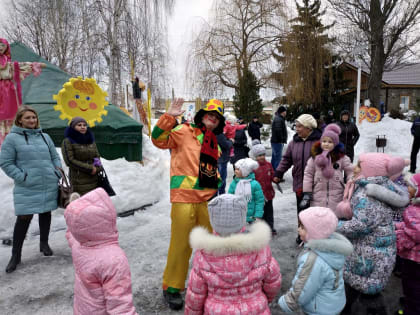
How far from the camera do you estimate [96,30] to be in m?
11.4

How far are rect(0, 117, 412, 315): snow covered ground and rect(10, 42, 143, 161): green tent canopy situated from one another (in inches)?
11.5

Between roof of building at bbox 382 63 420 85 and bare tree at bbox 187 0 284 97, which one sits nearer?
bare tree at bbox 187 0 284 97

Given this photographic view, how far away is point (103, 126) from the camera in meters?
6.41

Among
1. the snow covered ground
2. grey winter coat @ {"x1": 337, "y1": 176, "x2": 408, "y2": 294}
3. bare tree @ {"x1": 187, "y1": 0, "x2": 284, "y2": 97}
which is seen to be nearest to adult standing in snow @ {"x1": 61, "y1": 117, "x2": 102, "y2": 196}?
the snow covered ground

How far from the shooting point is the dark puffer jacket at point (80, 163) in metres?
3.92

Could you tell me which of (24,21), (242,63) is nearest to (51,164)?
(242,63)

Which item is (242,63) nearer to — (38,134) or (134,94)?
(134,94)

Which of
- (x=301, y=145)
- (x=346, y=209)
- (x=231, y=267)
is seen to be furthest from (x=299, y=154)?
(x=231, y=267)

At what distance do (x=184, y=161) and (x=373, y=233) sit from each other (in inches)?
64.9

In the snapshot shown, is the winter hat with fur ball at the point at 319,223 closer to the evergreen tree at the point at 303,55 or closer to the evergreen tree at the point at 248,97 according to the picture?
the evergreen tree at the point at 303,55

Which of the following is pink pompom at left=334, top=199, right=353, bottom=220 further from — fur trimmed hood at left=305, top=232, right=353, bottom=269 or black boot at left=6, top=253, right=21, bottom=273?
black boot at left=6, top=253, right=21, bottom=273

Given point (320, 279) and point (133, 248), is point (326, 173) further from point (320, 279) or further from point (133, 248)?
point (133, 248)

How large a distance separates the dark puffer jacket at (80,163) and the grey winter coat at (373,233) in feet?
10.2

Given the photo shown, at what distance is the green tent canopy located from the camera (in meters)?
6.14
